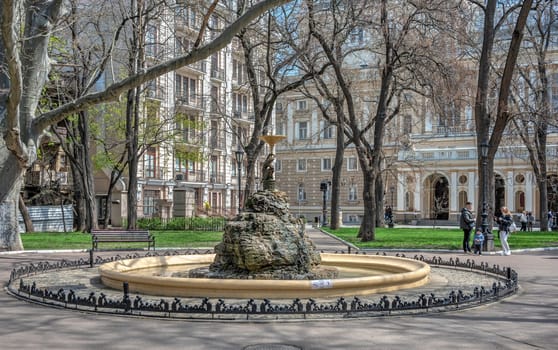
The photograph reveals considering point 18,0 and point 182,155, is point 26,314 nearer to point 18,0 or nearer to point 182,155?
point 18,0

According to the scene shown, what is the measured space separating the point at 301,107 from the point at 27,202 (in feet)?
125

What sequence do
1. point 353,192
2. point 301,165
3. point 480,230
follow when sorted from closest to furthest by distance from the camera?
point 480,230 < point 353,192 < point 301,165

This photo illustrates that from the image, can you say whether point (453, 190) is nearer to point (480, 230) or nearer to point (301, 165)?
point (301, 165)

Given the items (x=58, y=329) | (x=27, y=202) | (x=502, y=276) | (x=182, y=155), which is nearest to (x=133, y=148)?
(x=182, y=155)

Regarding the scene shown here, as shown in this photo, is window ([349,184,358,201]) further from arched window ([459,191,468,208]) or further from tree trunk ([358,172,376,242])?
tree trunk ([358,172,376,242])

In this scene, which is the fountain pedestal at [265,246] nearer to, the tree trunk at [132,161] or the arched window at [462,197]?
the tree trunk at [132,161]

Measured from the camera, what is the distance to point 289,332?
823 cm

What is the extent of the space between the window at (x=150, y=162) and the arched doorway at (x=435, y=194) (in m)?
29.0

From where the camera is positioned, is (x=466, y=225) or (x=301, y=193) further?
(x=301, y=193)

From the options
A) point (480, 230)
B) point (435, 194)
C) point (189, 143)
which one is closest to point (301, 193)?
point (435, 194)

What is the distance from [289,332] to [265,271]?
3900mm

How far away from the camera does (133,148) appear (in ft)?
98.1

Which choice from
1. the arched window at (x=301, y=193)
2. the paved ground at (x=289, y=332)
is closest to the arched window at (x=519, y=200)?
the arched window at (x=301, y=193)

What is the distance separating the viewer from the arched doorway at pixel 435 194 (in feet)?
206
